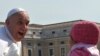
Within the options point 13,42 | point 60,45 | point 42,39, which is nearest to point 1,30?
point 13,42

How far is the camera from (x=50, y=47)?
3278 cm

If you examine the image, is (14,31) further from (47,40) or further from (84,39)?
(47,40)

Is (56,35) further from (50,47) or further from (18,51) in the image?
(18,51)

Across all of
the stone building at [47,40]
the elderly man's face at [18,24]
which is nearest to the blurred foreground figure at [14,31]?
the elderly man's face at [18,24]

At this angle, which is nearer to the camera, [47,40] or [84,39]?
[84,39]

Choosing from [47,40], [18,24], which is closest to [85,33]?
[18,24]

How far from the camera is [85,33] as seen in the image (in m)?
1.54

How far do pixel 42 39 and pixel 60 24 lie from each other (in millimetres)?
2144

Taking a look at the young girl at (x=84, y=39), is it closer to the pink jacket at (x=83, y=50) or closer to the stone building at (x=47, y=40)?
the pink jacket at (x=83, y=50)

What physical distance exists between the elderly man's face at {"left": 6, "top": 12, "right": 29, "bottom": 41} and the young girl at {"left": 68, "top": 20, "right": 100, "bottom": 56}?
0.21m

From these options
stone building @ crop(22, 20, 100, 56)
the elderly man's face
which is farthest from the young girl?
stone building @ crop(22, 20, 100, 56)

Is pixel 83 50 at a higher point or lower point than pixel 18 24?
lower

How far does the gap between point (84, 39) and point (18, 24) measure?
0.96 ft

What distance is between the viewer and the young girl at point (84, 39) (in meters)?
1.54
